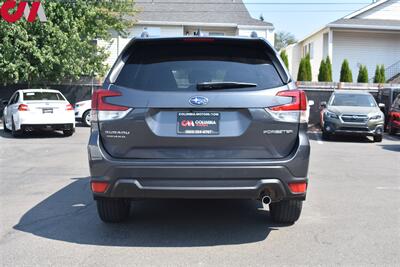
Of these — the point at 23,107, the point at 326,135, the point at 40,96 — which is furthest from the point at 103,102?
the point at 326,135

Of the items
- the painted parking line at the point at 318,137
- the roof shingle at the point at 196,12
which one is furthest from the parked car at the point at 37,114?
the roof shingle at the point at 196,12

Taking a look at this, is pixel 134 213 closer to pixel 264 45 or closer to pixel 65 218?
pixel 65 218

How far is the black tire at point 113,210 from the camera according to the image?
217 inches

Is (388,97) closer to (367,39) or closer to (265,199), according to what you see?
(367,39)

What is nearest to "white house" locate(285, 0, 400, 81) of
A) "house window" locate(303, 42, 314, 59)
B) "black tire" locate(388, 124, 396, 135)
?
"house window" locate(303, 42, 314, 59)

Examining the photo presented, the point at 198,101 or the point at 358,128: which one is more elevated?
the point at 198,101

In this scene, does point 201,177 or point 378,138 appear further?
point 378,138

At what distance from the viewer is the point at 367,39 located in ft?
96.6

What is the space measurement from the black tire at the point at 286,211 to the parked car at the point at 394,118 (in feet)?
42.6

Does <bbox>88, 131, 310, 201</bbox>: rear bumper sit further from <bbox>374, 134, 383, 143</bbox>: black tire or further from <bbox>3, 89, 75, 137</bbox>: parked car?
<bbox>374, 134, 383, 143</bbox>: black tire

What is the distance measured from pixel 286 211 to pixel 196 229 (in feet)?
3.21

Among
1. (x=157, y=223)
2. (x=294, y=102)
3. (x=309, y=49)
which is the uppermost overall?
(x=294, y=102)

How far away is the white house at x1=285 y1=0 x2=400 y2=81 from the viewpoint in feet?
92.9

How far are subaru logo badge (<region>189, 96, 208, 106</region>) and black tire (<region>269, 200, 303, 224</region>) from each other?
4.95 ft
